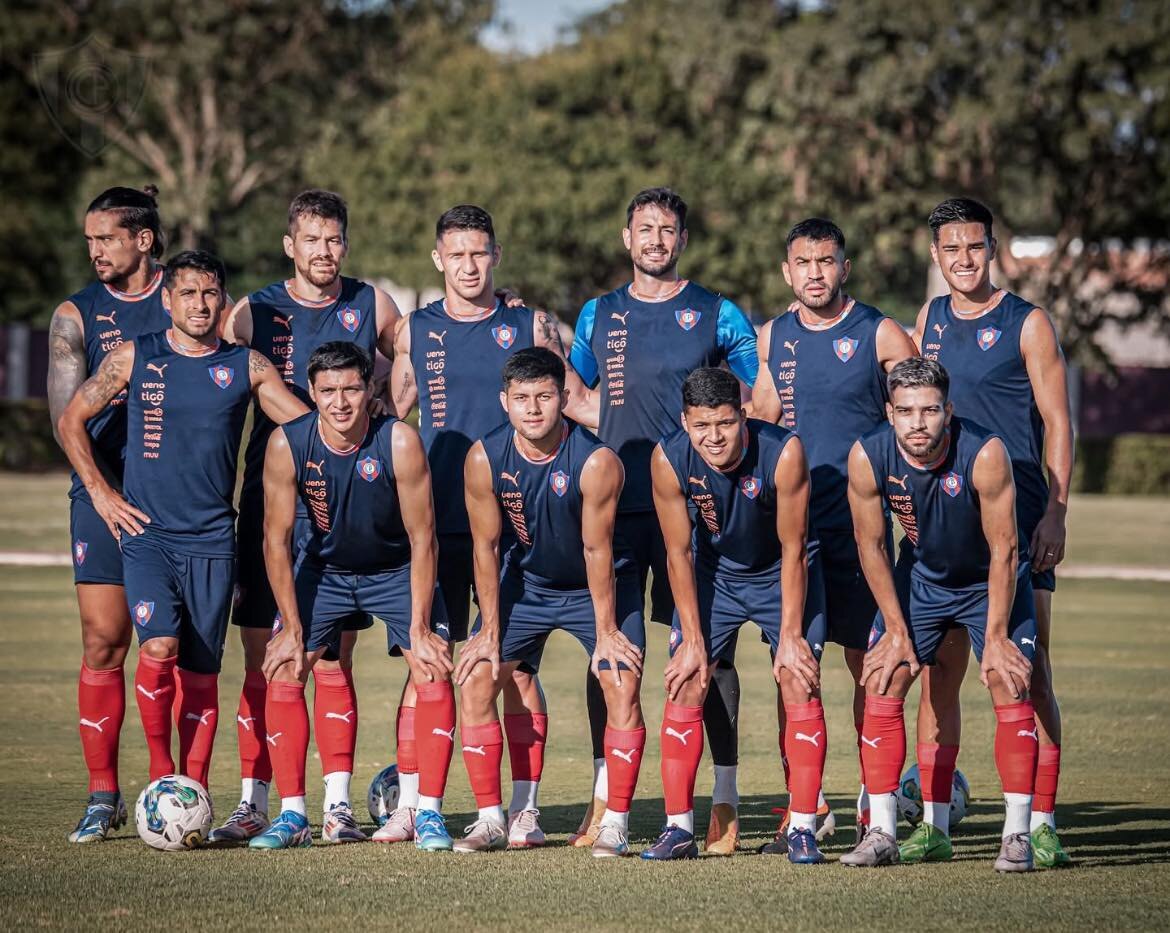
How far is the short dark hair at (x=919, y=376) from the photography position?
7.27 meters

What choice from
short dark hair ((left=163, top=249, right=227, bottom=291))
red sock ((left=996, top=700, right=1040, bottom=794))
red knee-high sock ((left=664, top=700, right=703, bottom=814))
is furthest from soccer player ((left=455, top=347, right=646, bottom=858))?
red sock ((left=996, top=700, right=1040, bottom=794))

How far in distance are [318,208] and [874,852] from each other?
394 cm

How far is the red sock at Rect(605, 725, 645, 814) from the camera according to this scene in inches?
302

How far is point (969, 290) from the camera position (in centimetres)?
799

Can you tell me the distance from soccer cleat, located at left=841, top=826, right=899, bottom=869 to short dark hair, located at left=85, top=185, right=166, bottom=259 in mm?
4377

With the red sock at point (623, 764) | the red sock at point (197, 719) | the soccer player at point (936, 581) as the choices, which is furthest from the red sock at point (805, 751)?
the red sock at point (197, 719)

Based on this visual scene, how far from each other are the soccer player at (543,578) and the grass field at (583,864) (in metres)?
0.43

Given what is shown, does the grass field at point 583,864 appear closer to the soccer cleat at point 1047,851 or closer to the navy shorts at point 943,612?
the soccer cleat at point 1047,851

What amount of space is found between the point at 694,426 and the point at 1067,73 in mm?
31489

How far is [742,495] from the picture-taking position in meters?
7.63

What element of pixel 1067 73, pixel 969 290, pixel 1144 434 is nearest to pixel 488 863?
pixel 969 290

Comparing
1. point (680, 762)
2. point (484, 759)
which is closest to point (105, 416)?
point (484, 759)

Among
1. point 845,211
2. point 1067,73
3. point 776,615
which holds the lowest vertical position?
point 776,615

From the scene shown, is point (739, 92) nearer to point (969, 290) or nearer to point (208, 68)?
point (208, 68)
